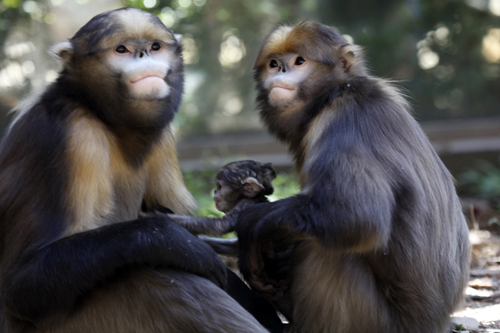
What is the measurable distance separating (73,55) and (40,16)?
18.0ft

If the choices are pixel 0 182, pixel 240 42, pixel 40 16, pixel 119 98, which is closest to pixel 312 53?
pixel 119 98

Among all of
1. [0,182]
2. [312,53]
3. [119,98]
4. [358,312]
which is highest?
[312,53]

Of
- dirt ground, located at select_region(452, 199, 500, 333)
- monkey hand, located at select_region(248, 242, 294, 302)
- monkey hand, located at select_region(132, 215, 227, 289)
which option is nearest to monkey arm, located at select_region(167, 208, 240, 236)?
monkey hand, located at select_region(248, 242, 294, 302)

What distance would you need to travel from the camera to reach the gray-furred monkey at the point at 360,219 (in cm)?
275

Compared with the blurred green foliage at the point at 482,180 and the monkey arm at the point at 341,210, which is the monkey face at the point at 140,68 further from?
the blurred green foliage at the point at 482,180

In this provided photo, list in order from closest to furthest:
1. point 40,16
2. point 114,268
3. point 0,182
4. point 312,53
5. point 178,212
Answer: point 114,268 → point 0,182 → point 312,53 → point 178,212 → point 40,16

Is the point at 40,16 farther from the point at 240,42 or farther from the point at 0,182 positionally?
the point at 0,182

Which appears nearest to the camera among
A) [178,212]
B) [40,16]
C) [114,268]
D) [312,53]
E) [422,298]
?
[114,268]

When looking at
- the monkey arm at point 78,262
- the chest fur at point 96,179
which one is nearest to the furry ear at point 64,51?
the chest fur at point 96,179

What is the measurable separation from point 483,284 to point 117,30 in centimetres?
336

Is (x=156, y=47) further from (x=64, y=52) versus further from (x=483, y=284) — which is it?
(x=483, y=284)

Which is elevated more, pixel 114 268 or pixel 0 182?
pixel 0 182

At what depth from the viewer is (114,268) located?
2.59 metres

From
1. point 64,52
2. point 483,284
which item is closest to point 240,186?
point 64,52
